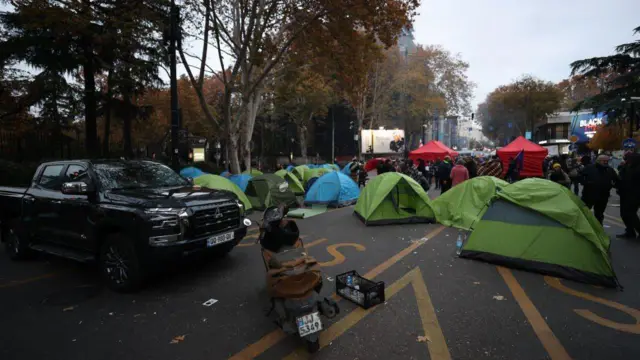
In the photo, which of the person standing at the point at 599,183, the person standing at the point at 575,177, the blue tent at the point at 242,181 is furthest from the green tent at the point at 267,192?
the person standing at the point at 575,177

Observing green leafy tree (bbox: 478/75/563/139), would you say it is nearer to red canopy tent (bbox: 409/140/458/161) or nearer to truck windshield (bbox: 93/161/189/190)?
red canopy tent (bbox: 409/140/458/161)

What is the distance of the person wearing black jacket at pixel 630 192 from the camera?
684 centimetres

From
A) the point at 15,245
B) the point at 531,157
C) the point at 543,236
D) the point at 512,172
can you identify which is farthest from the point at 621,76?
the point at 15,245

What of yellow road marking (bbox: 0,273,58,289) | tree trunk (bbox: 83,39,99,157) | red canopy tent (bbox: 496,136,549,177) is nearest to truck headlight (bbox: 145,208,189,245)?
yellow road marking (bbox: 0,273,58,289)

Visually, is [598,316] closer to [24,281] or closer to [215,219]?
[215,219]

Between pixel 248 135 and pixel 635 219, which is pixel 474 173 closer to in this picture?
pixel 635 219

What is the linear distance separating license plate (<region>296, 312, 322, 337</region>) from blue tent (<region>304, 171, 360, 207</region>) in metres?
9.03

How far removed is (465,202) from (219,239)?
6.67 meters

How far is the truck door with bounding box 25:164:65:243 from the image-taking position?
5.32 meters

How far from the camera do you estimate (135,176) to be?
215 inches

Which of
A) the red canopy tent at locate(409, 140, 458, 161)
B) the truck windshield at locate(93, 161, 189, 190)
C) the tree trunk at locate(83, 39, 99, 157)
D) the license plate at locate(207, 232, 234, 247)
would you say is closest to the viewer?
the license plate at locate(207, 232, 234, 247)

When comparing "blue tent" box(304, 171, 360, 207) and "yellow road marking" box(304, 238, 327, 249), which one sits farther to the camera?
"blue tent" box(304, 171, 360, 207)

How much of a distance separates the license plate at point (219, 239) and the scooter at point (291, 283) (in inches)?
48.3

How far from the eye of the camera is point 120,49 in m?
15.5
